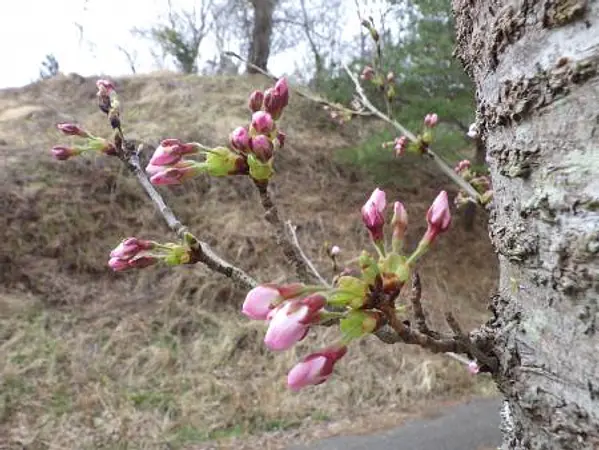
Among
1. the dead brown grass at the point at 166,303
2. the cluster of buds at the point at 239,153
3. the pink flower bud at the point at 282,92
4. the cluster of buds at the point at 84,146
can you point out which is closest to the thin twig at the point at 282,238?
the cluster of buds at the point at 239,153

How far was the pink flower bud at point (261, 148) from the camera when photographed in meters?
0.61

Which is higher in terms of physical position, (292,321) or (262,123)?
(262,123)

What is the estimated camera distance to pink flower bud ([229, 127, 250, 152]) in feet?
2.02

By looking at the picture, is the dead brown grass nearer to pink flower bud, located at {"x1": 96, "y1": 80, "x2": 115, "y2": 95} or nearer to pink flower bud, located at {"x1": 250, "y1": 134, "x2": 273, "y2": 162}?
pink flower bud, located at {"x1": 96, "y1": 80, "x2": 115, "y2": 95}

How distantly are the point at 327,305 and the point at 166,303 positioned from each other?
6.21 m

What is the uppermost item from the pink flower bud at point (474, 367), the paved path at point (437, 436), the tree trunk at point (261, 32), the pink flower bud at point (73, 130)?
the tree trunk at point (261, 32)

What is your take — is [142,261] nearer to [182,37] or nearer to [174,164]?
[174,164]

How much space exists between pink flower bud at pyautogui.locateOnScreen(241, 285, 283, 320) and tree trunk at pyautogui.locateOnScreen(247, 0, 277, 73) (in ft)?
35.9

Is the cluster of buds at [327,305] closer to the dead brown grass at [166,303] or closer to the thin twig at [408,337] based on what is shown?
the thin twig at [408,337]

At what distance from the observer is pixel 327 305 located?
0.48 meters

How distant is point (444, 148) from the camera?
21.3ft

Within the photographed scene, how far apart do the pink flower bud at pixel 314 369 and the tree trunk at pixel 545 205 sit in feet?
0.52

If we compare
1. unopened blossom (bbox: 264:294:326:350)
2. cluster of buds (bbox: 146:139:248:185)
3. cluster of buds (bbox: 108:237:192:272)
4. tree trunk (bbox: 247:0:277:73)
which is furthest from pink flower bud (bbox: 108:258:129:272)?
tree trunk (bbox: 247:0:277:73)

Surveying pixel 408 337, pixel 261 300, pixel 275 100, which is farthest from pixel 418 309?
pixel 275 100
